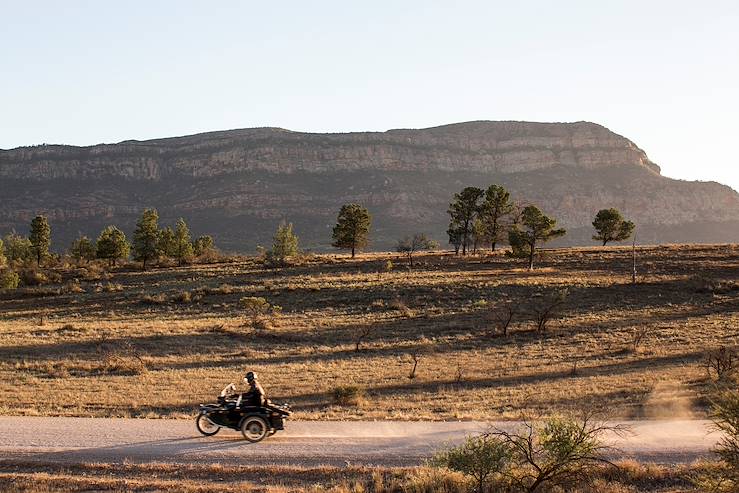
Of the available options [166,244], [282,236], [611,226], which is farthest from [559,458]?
[611,226]

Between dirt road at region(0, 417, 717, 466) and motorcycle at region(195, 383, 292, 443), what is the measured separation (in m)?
0.29

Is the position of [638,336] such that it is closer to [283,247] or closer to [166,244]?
[283,247]

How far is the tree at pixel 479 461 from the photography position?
1078cm

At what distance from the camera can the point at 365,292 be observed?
2121 inches

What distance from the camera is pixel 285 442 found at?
13875mm

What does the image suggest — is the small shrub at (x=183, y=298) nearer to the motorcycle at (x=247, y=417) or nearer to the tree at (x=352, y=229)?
the tree at (x=352, y=229)

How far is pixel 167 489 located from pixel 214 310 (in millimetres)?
39816

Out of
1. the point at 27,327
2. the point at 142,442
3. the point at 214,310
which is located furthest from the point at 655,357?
the point at 27,327

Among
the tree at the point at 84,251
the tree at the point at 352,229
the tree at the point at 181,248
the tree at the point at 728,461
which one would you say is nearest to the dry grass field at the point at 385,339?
the tree at the point at 728,461

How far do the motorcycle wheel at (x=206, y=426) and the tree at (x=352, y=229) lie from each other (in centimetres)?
7143

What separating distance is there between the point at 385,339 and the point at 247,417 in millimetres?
22982

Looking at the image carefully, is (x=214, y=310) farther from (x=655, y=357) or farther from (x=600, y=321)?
(x=655, y=357)

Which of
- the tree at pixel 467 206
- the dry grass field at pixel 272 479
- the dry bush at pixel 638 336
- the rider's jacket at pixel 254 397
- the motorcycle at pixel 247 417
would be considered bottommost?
the dry bush at pixel 638 336

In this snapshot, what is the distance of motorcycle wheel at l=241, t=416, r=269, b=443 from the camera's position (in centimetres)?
1410
